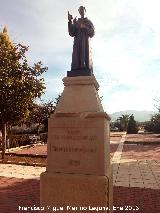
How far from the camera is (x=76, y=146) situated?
629 centimetres

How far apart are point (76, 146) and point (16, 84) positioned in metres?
9.78

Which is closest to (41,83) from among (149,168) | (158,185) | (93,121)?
(149,168)

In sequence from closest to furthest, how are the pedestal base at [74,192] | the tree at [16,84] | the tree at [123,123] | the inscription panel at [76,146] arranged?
the pedestal base at [74,192]
the inscription panel at [76,146]
the tree at [16,84]
the tree at [123,123]

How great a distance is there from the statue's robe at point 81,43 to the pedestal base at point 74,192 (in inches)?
111

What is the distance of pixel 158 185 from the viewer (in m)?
10.3

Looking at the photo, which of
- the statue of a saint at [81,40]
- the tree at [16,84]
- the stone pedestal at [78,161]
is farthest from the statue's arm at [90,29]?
the tree at [16,84]

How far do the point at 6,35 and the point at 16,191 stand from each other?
12384mm

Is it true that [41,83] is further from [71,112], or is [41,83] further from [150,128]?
[150,128]

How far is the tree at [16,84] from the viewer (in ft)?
48.6

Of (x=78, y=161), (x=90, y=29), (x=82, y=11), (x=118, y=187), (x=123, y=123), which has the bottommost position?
(x=118, y=187)

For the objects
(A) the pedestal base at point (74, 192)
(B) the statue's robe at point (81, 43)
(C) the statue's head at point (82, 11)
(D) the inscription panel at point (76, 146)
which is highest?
(C) the statue's head at point (82, 11)

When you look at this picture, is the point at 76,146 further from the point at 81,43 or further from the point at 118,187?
the point at 118,187

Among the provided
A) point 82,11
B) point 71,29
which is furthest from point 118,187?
point 82,11

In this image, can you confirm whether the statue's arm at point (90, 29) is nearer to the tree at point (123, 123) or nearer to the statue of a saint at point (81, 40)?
the statue of a saint at point (81, 40)
